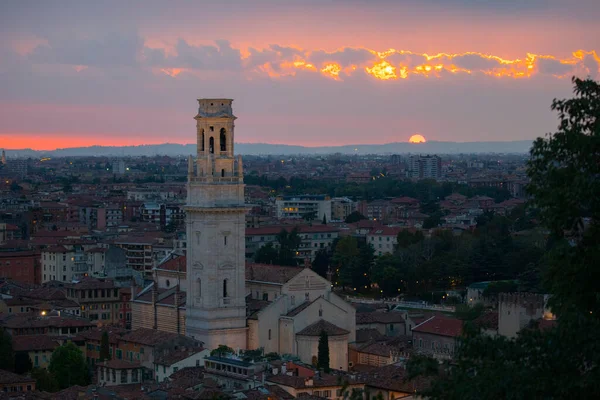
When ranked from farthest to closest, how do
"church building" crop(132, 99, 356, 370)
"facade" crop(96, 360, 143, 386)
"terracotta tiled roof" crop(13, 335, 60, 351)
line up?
"terracotta tiled roof" crop(13, 335, 60, 351)
"church building" crop(132, 99, 356, 370)
"facade" crop(96, 360, 143, 386)

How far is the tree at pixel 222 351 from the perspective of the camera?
34.7m

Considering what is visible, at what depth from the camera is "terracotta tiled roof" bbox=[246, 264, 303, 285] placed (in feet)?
126

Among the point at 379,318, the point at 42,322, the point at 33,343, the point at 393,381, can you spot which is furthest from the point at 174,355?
the point at 379,318

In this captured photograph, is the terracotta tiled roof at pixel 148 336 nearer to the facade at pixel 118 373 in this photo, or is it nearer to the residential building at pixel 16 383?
the facade at pixel 118 373

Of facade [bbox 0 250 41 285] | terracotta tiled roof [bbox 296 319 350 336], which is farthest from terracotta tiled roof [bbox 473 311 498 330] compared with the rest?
facade [bbox 0 250 41 285]

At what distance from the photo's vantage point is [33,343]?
132ft

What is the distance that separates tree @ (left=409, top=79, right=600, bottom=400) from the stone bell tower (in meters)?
23.4

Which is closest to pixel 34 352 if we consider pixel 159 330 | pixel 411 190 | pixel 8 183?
pixel 159 330

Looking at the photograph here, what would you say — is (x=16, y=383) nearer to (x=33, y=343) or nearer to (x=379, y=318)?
(x=33, y=343)

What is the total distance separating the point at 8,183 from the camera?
510 feet

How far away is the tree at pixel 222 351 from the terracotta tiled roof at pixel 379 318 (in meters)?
8.41

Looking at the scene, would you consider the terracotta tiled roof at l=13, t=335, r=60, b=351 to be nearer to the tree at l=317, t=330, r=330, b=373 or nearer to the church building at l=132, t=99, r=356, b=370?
the church building at l=132, t=99, r=356, b=370

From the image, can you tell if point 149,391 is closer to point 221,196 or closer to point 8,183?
point 221,196

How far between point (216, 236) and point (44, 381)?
19.6 feet
